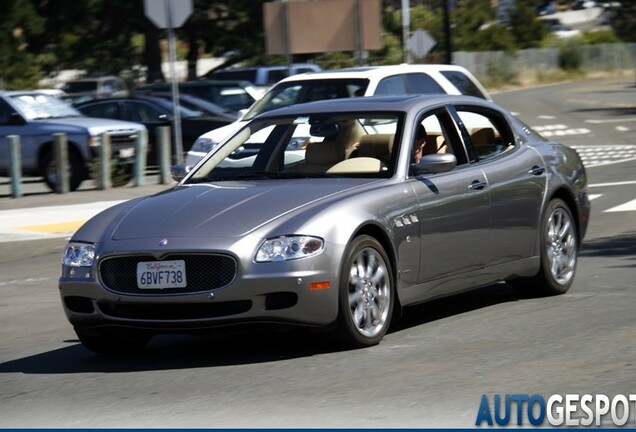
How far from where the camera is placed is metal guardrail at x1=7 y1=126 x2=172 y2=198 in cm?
2239

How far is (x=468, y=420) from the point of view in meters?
6.33

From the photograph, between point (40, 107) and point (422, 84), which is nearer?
point (422, 84)

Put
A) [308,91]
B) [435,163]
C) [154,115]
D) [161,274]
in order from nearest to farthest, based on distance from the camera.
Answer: [161,274]
[435,163]
[308,91]
[154,115]

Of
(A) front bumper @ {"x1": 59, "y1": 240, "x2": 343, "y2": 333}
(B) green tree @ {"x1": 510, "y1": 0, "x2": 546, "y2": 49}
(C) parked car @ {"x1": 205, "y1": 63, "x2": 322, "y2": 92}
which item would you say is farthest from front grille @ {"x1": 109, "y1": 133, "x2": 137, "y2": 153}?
(B) green tree @ {"x1": 510, "y1": 0, "x2": 546, "y2": 49}

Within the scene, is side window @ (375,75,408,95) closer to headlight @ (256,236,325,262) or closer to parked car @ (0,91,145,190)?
parked car @ (0,91,145,190)

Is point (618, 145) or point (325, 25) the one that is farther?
point (618, 145)

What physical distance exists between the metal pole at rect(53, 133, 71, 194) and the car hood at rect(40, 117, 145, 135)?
3.32 feet

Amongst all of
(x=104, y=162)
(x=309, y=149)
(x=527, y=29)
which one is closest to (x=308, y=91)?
(x=104, y=162)

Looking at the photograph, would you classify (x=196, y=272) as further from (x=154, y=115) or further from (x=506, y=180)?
(x=154, y=115)

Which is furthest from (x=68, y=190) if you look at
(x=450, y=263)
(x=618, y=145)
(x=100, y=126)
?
(x=450, y=263)

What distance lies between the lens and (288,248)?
7953mm

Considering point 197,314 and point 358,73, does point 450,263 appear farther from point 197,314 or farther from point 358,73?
point 358,73

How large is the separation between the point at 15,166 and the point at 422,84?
7.44 meters

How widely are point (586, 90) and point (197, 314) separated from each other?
2337 inches
